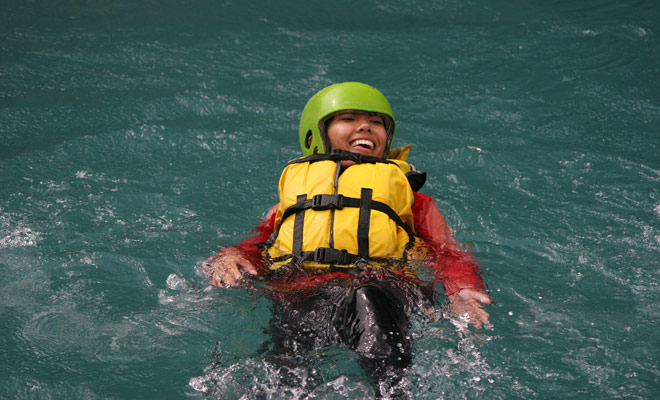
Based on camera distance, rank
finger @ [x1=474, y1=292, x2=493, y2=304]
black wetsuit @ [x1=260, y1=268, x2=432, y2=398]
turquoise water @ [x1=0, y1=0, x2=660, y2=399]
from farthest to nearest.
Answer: finger @ [x1=474, y1=292, x2=493, y2=304], turquoise water @ [x1=0, y1=0, x2=660, y2=399], black wetsuit @ [x1=260, y1=268, x2=432, y2=398]

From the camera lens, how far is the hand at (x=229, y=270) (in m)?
4.10

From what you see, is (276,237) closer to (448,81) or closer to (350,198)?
(350,198)

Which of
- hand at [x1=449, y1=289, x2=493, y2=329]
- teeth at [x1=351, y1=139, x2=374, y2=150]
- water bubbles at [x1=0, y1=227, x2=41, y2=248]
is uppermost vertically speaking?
teeth at [x1=351, y1=139, x2=374, y2=150]

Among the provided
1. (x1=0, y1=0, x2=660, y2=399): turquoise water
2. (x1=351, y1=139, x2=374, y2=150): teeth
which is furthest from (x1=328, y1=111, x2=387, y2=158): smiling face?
(x1=0, y1=0, x2=660, y2=399): turquoise water

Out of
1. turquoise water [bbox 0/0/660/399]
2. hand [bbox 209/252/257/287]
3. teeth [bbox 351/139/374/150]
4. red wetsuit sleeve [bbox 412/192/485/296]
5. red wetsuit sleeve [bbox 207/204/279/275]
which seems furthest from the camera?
teeth [bbox 351/139/374/150]

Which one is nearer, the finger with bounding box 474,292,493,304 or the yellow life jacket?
the finger with bounding box 474,292,493,304

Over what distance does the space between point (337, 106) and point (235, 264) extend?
1298 mm

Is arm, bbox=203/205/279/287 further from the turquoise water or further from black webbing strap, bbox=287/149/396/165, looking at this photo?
black webbing strap, bbox=287/149/396/165

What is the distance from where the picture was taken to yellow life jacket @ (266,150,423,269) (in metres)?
4.07

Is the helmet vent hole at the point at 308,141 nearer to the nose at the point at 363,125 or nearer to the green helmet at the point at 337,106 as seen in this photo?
the green helmet at the point at 337,106

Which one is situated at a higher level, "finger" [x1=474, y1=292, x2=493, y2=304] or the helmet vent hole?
the helmet vent hole

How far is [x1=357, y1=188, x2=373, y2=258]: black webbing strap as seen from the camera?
405 cm

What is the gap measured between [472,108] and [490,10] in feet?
10.1

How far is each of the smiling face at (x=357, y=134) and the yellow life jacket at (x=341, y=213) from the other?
0.17m
